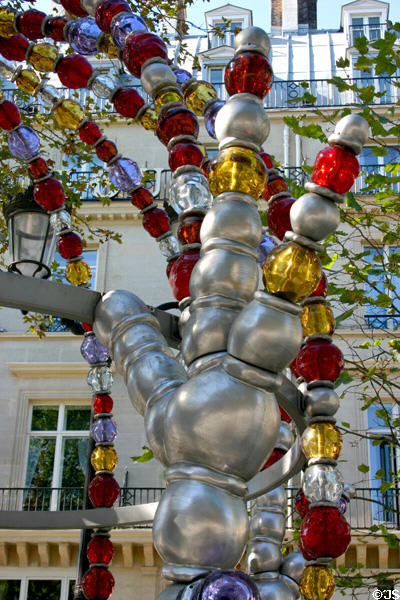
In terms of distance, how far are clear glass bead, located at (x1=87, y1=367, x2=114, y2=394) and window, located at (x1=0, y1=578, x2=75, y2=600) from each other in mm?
14423

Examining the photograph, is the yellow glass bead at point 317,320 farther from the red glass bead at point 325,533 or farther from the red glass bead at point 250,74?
the red glass bead at point 250,74

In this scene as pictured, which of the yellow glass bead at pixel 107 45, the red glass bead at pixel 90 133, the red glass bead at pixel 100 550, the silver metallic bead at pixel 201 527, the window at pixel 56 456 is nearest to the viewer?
the silver metallic bead at pixel 201 527

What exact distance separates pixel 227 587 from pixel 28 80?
2.31m

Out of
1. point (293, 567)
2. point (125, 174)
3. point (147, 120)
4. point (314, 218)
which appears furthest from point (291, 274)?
point (125, 174)

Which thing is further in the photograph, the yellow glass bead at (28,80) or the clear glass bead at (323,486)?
the yellow glass bead at (28,80)

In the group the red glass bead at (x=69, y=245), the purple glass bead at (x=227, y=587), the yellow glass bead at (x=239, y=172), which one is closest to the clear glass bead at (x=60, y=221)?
the red glass bead at (x=69, y=245)

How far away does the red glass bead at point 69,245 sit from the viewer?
292cm

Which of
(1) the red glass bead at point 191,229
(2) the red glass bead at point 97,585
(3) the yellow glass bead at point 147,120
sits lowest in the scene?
(2) the red glass bead at point 97,585

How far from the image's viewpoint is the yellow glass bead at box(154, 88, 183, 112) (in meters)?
1.96

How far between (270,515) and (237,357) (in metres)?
1.47

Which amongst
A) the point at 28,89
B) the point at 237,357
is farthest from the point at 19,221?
the point at 237,357

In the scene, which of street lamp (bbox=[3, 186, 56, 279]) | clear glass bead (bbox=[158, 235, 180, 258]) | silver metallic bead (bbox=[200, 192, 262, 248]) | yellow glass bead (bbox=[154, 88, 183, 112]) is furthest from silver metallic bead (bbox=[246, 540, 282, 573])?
street lamp (bbox=[3, 186, 56, 279])

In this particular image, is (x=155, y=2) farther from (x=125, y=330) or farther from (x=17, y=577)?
(x=17, y=577)

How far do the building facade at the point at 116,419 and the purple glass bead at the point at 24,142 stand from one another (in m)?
12.0
